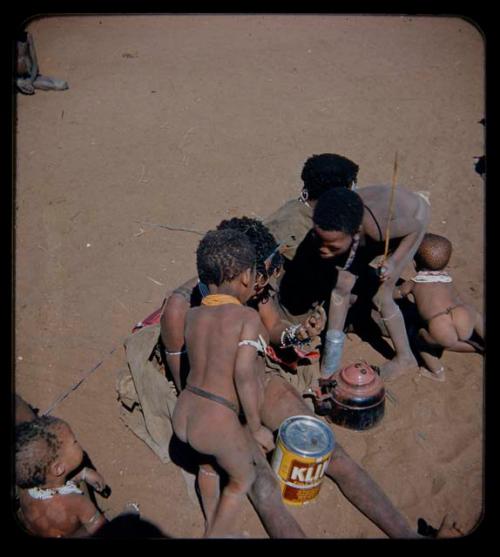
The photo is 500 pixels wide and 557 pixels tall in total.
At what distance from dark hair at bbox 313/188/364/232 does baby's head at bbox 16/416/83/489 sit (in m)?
2.29

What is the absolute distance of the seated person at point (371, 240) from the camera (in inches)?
159

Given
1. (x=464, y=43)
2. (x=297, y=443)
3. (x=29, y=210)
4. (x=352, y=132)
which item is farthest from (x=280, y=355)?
(x=464, y=43)

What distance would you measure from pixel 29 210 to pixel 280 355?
4.05 meters

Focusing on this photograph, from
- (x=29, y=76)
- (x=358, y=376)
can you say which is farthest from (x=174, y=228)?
(x=29, y=76)

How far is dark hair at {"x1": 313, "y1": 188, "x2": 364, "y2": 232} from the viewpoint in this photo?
3.99 metres

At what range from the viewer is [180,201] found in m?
6.81

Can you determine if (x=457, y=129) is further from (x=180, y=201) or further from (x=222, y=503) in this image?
(x=222, y=503)

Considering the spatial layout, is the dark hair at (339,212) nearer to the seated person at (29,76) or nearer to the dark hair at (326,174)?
the dark hair at (326,174)

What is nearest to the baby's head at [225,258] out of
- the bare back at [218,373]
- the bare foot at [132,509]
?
the bare back at [218,373]

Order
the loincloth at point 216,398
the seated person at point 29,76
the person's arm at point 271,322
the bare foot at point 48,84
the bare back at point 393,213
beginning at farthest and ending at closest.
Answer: the bare foot at point 48,84 < the seated person at point 29,76 < the bare back at point 393,213 < the person's arm at point 271,322 < the loincloth at point 216,398

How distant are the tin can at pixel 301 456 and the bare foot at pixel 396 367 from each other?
48.7 inches

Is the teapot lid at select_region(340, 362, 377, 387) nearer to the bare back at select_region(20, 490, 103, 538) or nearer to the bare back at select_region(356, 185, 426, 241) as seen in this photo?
the bare back at select_region(356, 185, 426, 241)

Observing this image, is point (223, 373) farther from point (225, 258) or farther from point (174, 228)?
point (174, 228)
